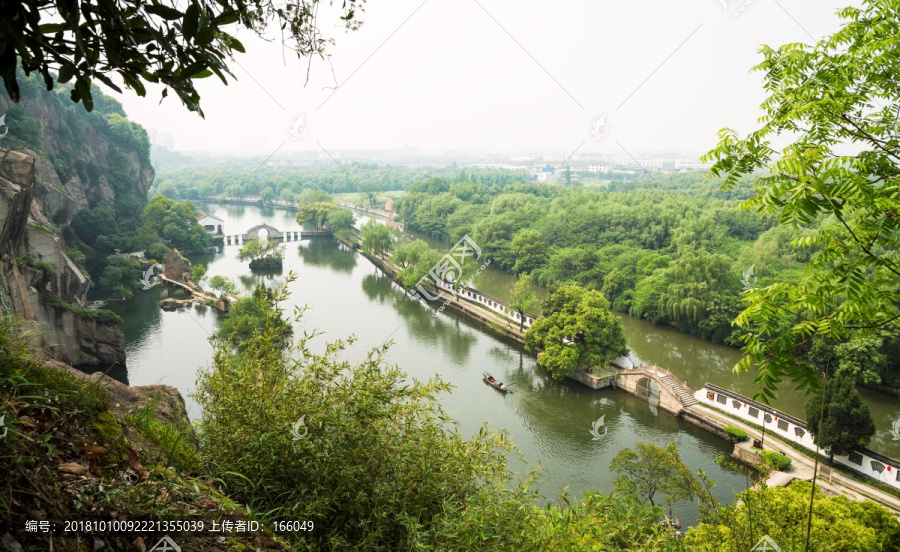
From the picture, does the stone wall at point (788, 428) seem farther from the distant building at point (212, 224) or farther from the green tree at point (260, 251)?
the distant building at point (212, 224)

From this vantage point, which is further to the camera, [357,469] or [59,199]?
[59,199]

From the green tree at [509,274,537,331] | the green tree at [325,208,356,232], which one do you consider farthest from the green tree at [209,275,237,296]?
the green tree at [325,208,356,232]

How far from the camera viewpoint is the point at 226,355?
2.74m

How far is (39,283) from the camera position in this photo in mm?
9297

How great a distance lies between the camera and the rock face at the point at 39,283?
741cm

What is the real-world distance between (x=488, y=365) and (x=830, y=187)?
392 inches

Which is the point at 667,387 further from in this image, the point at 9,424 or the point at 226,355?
the point at 9,424

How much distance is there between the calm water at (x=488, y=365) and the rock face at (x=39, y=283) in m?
0.96

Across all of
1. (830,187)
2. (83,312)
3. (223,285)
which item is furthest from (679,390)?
(223,285)

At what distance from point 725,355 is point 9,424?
1294 cm

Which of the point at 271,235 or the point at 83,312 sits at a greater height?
the point at 83,312

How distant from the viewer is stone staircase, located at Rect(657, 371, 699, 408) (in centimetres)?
938

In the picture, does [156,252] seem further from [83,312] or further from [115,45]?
[115,45]

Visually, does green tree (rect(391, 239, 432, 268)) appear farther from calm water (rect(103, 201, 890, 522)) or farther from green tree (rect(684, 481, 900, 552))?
green tree (rect(684, 481, 900, 552))
